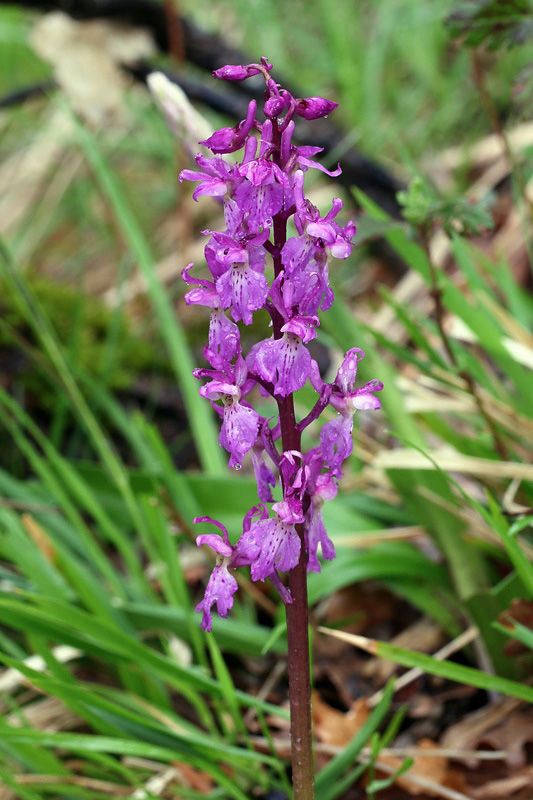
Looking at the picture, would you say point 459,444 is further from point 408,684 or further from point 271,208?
point 271,208

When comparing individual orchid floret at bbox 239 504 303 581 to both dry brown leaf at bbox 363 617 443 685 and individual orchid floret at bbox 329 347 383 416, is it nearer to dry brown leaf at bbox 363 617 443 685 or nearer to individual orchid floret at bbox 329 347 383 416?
individual orchid floret at bbox 329 347 383 416

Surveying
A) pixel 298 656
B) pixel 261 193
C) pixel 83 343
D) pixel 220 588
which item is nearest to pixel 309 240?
pixel 261 193

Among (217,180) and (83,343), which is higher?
(83,343)

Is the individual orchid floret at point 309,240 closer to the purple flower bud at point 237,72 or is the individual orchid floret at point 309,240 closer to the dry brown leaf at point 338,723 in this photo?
the purple flower bud at point 237,72

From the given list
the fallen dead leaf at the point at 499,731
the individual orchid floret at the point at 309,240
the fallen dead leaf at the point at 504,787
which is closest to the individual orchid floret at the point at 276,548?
the individual orchid floret at the point at 309,240

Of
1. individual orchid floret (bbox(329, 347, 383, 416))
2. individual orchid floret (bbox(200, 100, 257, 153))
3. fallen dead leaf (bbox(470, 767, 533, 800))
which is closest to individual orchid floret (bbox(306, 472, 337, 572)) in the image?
individual orchid floret (bbox(329, 347, 383, 416))

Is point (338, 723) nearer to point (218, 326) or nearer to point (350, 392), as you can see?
point (350, 392)
